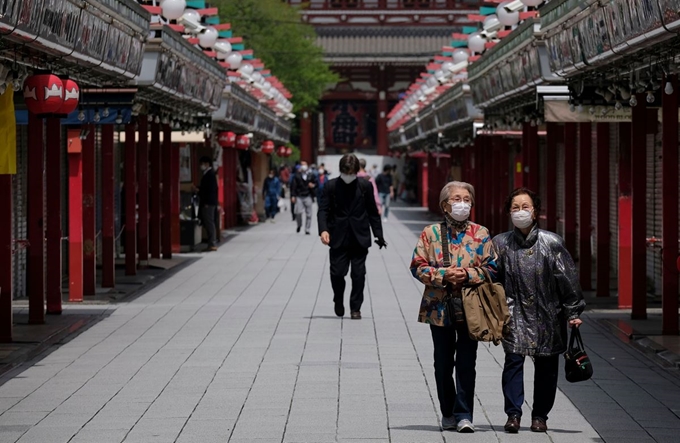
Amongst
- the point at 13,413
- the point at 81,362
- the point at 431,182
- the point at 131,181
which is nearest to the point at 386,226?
the point at 431,182

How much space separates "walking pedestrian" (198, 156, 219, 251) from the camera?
28703 millimetres

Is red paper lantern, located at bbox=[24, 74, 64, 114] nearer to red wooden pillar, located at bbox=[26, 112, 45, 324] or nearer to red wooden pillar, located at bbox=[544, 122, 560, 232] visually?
red wooden pillar, located at bbox=[26, 112, 45, 324]

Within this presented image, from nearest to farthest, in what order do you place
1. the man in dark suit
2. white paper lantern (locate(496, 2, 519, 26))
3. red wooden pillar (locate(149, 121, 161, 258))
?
the man in dark suit
white paper lantern (locate(496, 2, 519, 26))
red wooden pillar (locate(149, 121, 161, 258))

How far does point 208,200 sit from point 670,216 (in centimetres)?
1569

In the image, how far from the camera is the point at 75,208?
701 inches

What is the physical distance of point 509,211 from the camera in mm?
8945

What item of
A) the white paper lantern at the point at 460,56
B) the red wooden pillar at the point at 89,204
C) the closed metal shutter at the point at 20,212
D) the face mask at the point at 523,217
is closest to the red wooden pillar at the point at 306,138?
the white paper lantern at the point at 460,56

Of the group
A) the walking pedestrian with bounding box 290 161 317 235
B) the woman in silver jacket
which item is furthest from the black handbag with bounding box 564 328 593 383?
the walking pedestrian with bounding box 290 161 317 235

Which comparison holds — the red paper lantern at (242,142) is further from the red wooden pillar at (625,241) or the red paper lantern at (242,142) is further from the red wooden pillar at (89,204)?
the red wooden pillar at (625,241)

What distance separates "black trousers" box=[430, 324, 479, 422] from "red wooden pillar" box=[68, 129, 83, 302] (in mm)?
9445

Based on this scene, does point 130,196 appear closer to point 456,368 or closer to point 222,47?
point 222,47

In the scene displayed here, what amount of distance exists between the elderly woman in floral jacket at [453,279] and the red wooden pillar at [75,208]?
939cm

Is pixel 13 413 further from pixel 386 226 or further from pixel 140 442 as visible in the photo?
pixel 386 226

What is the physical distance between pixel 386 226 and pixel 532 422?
3164 centimetres
